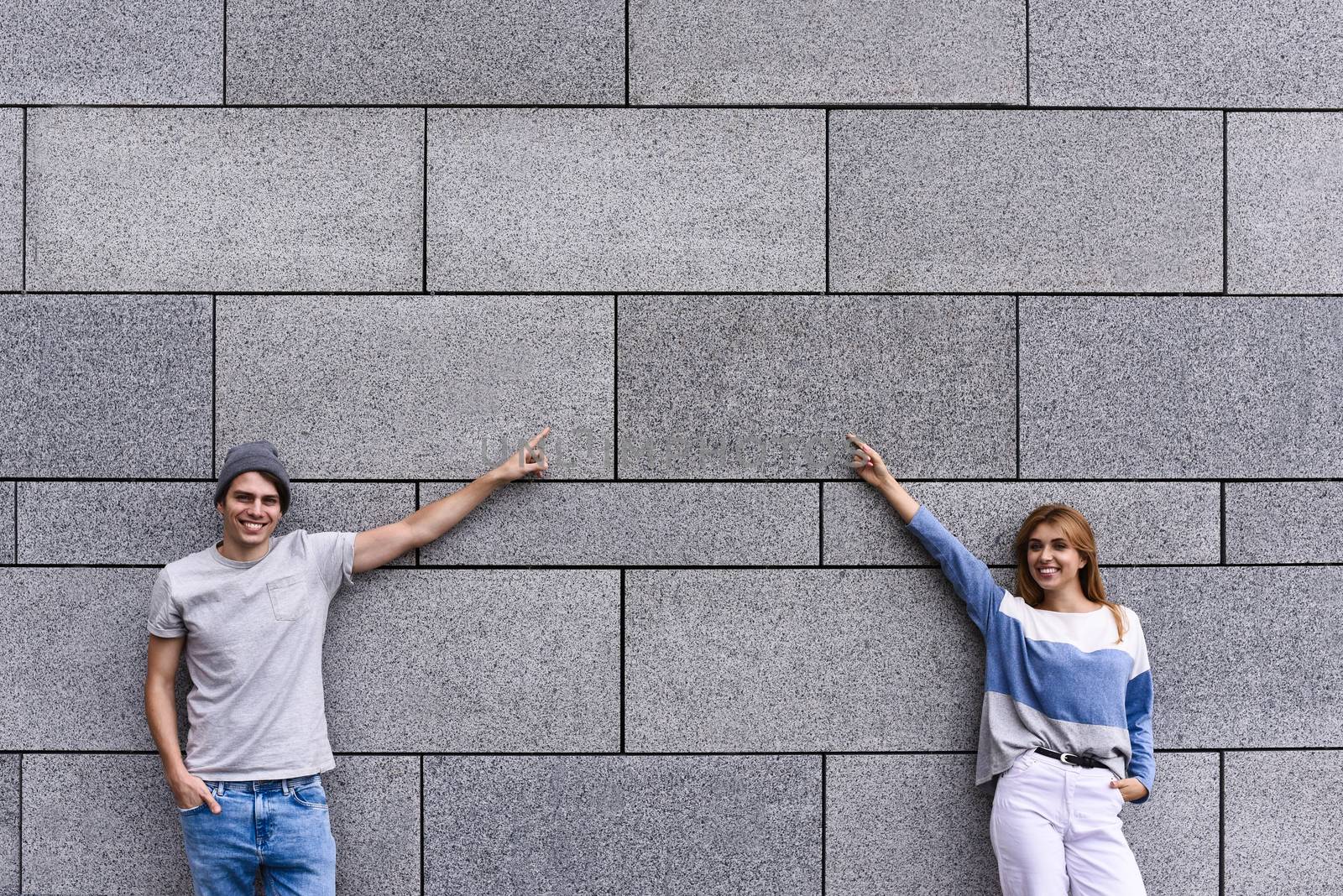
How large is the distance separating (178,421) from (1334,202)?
20.4ft

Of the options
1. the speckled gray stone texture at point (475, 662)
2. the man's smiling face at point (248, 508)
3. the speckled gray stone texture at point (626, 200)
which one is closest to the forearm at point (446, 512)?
the speckled gray stone texture at point (475, 662)

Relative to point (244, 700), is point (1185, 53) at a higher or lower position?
higher

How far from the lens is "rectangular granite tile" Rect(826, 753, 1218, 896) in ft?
15.7

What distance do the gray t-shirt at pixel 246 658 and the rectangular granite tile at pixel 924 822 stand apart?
265 cm

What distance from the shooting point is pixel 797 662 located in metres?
4.79

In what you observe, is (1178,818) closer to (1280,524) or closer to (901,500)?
(1280,524)

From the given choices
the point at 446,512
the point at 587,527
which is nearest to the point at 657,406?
the point at 587,527

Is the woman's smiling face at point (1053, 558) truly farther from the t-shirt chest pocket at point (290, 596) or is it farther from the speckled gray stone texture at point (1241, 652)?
the t-shirt chest pocket at point (290, 596)

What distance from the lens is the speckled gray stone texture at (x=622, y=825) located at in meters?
4.74

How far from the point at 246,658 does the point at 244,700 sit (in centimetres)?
20

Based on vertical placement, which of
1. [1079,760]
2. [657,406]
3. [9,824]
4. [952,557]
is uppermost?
[657,406]

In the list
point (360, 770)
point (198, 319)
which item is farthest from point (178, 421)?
point (360, 770)

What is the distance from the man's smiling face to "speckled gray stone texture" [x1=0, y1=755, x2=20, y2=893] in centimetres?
189

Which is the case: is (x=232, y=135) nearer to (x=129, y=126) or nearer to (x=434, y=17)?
(x=129, y=126)
